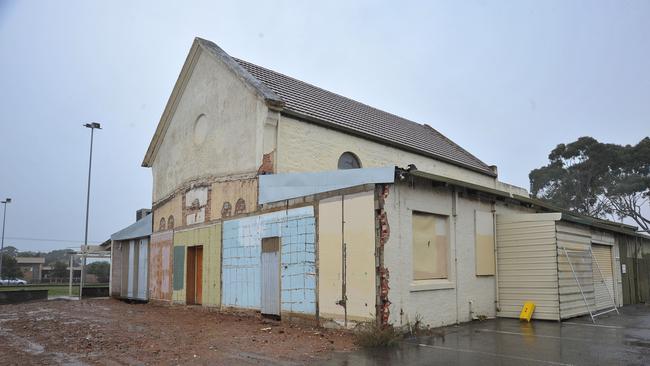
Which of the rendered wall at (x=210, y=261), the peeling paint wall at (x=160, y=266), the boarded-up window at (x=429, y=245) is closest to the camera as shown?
the boarded-up window at (x=429, y=245)

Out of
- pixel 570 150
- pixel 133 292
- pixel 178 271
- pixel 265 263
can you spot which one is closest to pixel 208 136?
pixel 178 271

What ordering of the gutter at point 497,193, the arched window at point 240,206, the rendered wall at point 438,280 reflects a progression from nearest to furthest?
the rendered wall at point 438,280 < the gutter at point 497,193 < the arched window at point 240,206

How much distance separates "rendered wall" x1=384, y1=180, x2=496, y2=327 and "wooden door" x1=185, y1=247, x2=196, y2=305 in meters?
10.1

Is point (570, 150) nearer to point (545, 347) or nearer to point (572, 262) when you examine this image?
point (572, 262)

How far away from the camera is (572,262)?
1412 cm

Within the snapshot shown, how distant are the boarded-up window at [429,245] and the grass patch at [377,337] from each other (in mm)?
1983

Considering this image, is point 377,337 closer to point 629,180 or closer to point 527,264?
point 527,264

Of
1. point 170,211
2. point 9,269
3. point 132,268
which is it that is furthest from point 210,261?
point 9,269

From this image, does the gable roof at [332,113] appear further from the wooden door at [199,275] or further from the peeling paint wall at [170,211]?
the wooden door at [199,275]

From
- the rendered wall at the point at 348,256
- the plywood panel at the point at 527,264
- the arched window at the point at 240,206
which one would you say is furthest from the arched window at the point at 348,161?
the plywood panel at the point at 527,264

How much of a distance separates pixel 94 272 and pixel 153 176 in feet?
236

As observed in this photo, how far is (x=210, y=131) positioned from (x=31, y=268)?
9416 centimetres

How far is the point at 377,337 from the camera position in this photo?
9852mm

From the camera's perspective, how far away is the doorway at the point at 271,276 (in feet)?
44.9
